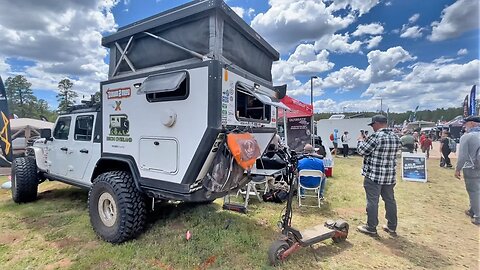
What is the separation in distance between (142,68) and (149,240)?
2459mm

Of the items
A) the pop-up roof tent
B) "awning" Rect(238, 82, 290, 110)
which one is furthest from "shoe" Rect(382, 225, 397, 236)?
the pop-up roof tent

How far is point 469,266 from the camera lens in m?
3.26

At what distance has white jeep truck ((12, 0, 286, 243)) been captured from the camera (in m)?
2.95

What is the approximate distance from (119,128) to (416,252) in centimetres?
458

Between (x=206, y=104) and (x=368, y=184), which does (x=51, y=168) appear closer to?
(x=206, y=104)

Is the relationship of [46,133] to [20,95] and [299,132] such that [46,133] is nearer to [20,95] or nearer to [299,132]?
[299,132]

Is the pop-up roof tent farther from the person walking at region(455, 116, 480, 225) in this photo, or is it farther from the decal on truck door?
the person walking at region(455, 116, 480, 225)

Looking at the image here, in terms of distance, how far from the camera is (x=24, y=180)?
5211 mm

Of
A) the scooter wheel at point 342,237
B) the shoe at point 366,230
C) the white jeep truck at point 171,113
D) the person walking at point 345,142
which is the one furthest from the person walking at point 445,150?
the white jeep truck at point 171,113

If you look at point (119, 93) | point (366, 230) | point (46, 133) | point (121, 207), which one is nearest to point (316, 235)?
point (366, 230)

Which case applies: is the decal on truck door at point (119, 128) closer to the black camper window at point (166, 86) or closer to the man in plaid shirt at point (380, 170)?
the black camper window at point (166, 86)

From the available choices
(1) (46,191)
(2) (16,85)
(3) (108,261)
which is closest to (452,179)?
(3) (108,261)

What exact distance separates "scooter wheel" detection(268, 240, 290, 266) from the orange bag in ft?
3.39

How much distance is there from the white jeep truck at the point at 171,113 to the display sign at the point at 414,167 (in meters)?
6.89
